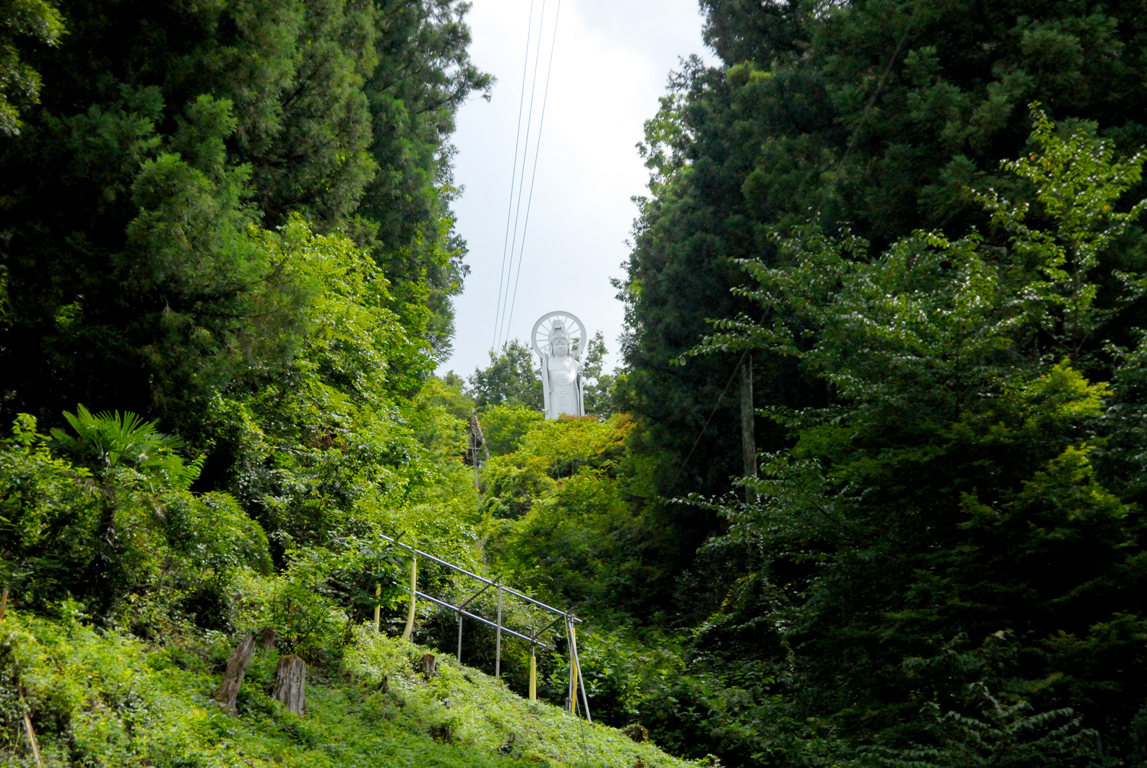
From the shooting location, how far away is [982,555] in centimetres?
825

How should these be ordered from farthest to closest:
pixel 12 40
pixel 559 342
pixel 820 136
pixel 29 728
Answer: pixel 559 342
pixel 820 136
pixel 12 40
pixel 29 728

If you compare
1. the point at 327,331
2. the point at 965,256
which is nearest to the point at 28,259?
the point at 327,331

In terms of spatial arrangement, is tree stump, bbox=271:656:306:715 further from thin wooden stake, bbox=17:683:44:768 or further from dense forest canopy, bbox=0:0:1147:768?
thin wooden stake, bbox=17:683:44:768

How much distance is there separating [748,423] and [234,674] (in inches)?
465

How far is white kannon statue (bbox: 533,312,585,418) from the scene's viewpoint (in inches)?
1825

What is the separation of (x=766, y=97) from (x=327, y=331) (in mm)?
9162

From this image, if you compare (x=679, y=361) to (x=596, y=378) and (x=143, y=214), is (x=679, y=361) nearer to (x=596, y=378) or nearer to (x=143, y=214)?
(x=143, y=214)

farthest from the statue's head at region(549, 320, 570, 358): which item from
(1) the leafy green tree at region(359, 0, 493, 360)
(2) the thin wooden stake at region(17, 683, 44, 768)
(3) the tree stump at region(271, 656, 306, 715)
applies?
(2) the thin wooden stake at region(17, 683, 44, 768)

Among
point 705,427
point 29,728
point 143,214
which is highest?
point 705,427

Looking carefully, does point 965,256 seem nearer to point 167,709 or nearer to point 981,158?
point 981,158

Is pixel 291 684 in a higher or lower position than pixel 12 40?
lower

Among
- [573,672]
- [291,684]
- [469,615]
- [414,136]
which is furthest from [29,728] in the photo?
[414,136]

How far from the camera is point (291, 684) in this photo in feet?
24.0

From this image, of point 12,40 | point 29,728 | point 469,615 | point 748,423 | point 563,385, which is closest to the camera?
point 29,728
